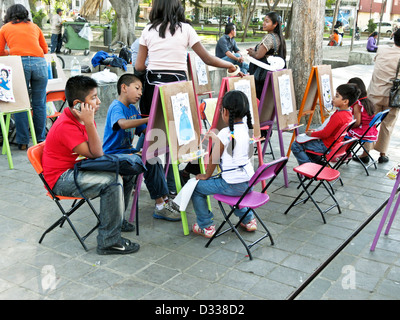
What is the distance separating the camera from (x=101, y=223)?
3699 mm

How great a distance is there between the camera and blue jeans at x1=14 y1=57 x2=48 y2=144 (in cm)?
619

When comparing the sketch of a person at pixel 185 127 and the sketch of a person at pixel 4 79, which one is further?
the sketch of a person at pixel 4 79

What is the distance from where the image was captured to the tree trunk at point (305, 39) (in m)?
8.02

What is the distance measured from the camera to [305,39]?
26.6 ft

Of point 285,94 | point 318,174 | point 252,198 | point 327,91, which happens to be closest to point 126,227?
point 252,198

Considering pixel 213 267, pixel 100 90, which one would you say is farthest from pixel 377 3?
pixel 213 267

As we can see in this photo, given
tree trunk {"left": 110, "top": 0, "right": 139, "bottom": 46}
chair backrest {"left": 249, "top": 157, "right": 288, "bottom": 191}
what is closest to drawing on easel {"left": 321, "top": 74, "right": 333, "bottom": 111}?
chair backrest {"left": 249, "top": 157, "right": 288, "bottom": 191}

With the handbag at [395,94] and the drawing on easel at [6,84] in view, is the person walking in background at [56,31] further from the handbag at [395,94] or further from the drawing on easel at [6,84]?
the handbag at [395,94]

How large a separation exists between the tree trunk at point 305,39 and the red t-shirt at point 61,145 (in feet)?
17.4

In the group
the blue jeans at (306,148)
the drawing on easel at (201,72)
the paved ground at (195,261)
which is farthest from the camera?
the drawing on easel at (201,72)

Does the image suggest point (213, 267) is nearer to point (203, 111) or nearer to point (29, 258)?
point (29, 258)

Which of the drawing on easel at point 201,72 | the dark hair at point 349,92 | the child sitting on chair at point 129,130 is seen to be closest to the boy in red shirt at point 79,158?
the child sitting on chair at point 129,130

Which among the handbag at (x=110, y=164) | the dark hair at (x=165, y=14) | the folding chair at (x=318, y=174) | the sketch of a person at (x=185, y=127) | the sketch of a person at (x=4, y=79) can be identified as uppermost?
the dark hair at (x=165, y=14)

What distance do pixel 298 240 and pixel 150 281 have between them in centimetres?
147
